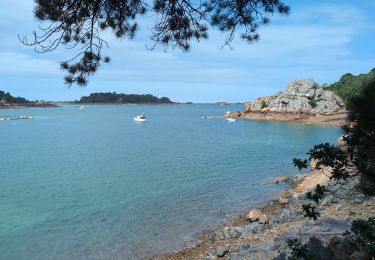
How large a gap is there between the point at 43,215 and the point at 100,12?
1511 cm

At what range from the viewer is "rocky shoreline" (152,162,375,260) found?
915 centimetres

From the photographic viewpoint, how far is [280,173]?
32312 mm

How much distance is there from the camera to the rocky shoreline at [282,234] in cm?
915

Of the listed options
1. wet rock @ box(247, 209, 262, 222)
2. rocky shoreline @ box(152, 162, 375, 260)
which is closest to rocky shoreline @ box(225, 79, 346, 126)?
wet rock @ box(247, 209, 262, 222)

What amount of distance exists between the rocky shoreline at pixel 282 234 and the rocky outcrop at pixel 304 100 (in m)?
92.5

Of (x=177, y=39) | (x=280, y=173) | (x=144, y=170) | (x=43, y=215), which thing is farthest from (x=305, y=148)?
(x=177, y=39)

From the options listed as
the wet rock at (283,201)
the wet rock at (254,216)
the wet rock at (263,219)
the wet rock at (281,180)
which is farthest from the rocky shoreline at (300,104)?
the wet rock at (263,219)

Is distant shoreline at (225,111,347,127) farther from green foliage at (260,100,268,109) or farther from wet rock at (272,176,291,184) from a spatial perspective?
wet rock at (272,176,291,184)

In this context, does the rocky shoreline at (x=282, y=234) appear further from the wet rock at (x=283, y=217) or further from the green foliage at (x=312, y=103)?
the green foliage at (x=312, y=103)

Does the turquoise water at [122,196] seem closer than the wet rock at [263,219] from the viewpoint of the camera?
Yes

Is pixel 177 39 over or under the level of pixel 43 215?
over

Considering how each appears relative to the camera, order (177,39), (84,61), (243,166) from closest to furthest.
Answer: (84,61) → (177,39) → (243,166)

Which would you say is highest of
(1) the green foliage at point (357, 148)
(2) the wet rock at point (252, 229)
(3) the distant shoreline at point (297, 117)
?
(1) the green foliage at point (357, 148)

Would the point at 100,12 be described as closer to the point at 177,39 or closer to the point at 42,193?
the point at 177,39
